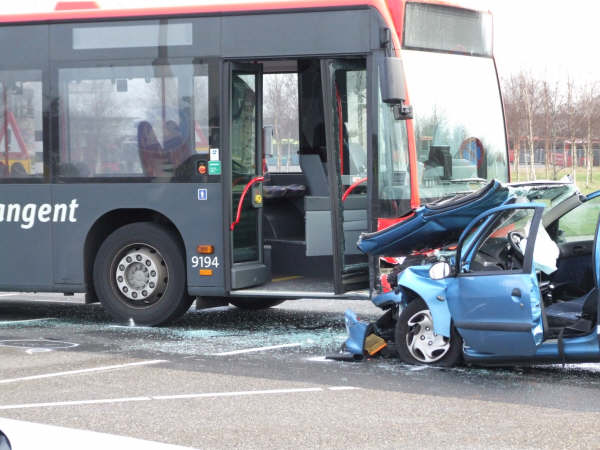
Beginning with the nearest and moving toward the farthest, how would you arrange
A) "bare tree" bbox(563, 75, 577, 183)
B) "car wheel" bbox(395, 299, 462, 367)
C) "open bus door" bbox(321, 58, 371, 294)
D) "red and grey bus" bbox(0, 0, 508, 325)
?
"car wheel" bbox(395, 299, 462, 367) < "red and grey bus" bbox(0, 0, 508, 325) < "open bus door" bbox(321, 58, 371, 294) < "bare tree" bbox(563, 75, 577, 183)

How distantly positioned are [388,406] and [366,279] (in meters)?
3.68

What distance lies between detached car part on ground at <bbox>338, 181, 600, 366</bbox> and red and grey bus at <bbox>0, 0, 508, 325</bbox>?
4.58 ft

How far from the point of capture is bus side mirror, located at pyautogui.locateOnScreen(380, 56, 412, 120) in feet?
32.6

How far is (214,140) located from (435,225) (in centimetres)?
297

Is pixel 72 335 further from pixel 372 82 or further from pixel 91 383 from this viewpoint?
pixel 372 82

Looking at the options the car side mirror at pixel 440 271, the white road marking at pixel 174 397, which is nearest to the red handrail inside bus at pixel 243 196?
the car side mirror at pixel 440 271

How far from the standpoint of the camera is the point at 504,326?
7852 millimetres

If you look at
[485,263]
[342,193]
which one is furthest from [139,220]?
[485,263]

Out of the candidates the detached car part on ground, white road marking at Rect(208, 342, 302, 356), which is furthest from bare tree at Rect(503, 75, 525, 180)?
the detached car part on ground

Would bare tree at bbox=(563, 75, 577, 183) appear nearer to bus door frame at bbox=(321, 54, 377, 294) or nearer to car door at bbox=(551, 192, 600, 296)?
bus door frame at bbox=(321, 54, 377, 294)

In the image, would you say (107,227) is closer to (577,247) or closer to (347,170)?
(347,170)

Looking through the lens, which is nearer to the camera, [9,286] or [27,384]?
[27,384]

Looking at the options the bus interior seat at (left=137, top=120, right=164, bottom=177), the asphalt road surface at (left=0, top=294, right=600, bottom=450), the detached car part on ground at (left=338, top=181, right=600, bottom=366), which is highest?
the bus interior seat at (left=137, top=120, right=164, bottom=177)

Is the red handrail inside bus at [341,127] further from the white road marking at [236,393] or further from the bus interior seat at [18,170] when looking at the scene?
the white road marking at [236,393]
